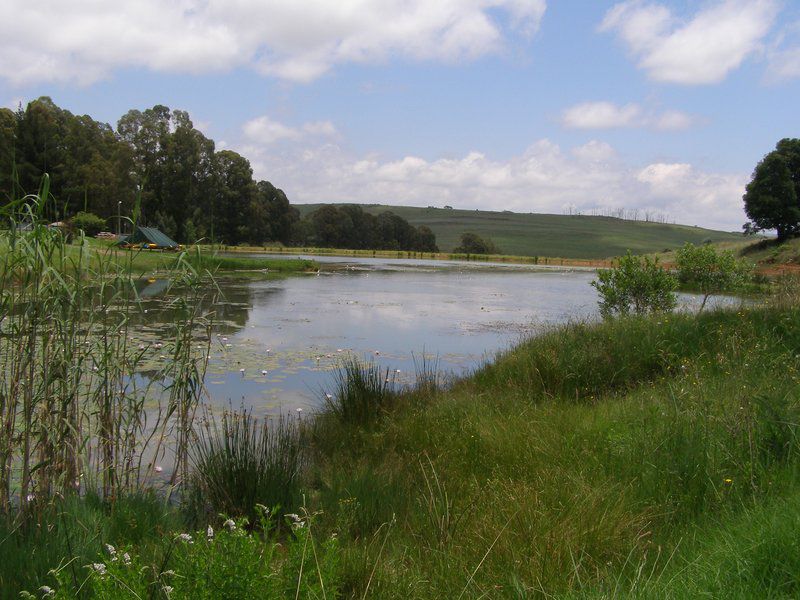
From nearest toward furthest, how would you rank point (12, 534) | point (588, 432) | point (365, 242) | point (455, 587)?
point (455, 587) < point (12, 534) < point (588, 432) < point (365, 242)

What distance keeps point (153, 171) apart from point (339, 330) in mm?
47718

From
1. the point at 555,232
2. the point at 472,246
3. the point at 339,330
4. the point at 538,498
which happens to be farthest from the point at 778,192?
the point at 555,232

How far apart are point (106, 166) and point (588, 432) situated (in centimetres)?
4865

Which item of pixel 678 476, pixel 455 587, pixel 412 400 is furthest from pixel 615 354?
pixel 455 587

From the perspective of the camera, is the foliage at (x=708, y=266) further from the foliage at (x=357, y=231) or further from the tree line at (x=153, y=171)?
the foliage at (x=357, y=231)

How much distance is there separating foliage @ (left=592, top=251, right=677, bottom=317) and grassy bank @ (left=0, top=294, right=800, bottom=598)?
4497 mm

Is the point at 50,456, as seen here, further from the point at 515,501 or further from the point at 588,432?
the point at 588,432

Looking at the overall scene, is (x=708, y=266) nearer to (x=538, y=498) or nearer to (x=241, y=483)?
(x=538, y=498)

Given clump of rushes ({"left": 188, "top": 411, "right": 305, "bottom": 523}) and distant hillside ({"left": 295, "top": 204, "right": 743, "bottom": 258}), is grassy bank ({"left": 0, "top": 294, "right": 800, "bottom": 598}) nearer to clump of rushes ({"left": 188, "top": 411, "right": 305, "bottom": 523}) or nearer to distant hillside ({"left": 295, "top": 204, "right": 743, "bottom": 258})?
clump of rushes ({"left": 188, "top": 411, "right": 305, "bottom": 523})

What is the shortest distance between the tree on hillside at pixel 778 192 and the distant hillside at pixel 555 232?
206 feet

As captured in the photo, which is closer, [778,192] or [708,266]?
[708,266]

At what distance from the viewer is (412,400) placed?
659 centimetres

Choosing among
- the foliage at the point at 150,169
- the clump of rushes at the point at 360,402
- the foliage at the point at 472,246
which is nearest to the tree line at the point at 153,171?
the foliage at the point at 150,169

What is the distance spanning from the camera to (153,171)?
55.3 m
